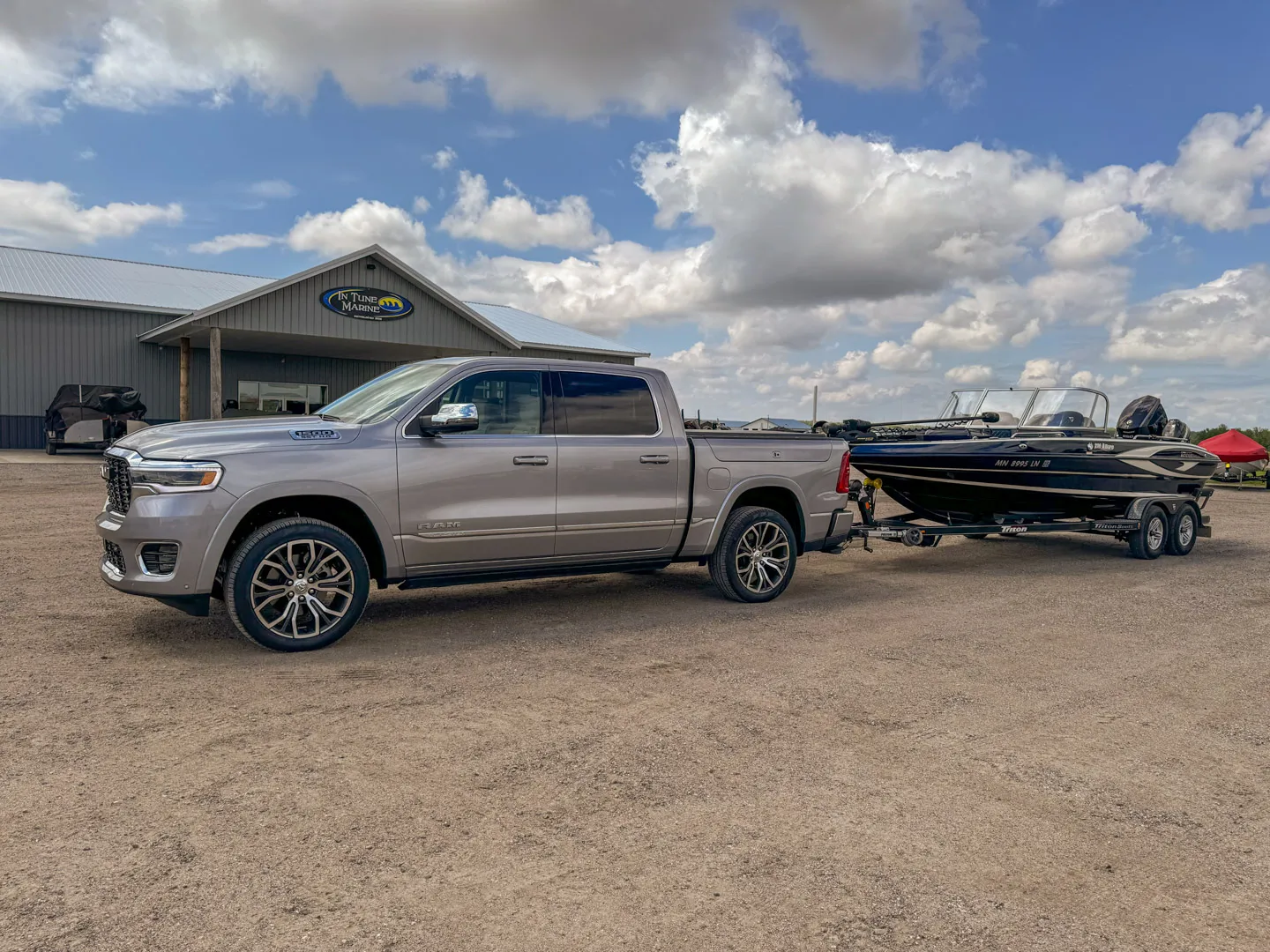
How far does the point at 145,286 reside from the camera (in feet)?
95.2

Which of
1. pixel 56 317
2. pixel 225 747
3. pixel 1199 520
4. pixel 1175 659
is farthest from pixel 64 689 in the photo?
A: pixel 56 317

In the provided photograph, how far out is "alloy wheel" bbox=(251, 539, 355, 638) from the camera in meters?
5.79

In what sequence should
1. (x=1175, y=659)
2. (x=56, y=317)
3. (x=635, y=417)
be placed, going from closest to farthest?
(x=1175, y=659) < (x=635, y=417) < (x=56, y=317)

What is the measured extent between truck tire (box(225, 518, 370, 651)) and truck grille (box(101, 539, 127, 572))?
66 centimetres

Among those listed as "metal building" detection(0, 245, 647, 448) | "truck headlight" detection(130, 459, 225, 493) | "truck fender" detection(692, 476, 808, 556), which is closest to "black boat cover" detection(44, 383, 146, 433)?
"metal building" detection(0, 245, 647, 448)

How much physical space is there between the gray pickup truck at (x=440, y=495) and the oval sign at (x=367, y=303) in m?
18.1

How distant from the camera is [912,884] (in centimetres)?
316

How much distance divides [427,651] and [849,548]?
708cm

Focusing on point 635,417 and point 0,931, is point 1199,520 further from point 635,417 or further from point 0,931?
point 0,931

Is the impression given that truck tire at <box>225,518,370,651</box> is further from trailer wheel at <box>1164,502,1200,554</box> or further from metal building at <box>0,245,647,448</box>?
metal building at <box>0,245,647,448</box>

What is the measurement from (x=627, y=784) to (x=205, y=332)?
2501 cm

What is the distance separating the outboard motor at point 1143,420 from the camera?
527 inches

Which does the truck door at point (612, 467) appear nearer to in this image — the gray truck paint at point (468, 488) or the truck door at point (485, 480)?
the gray truck paint at point (468, 488)

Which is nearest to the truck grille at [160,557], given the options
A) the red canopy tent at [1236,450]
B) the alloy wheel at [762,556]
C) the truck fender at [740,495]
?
the truck fender at [740,495]
